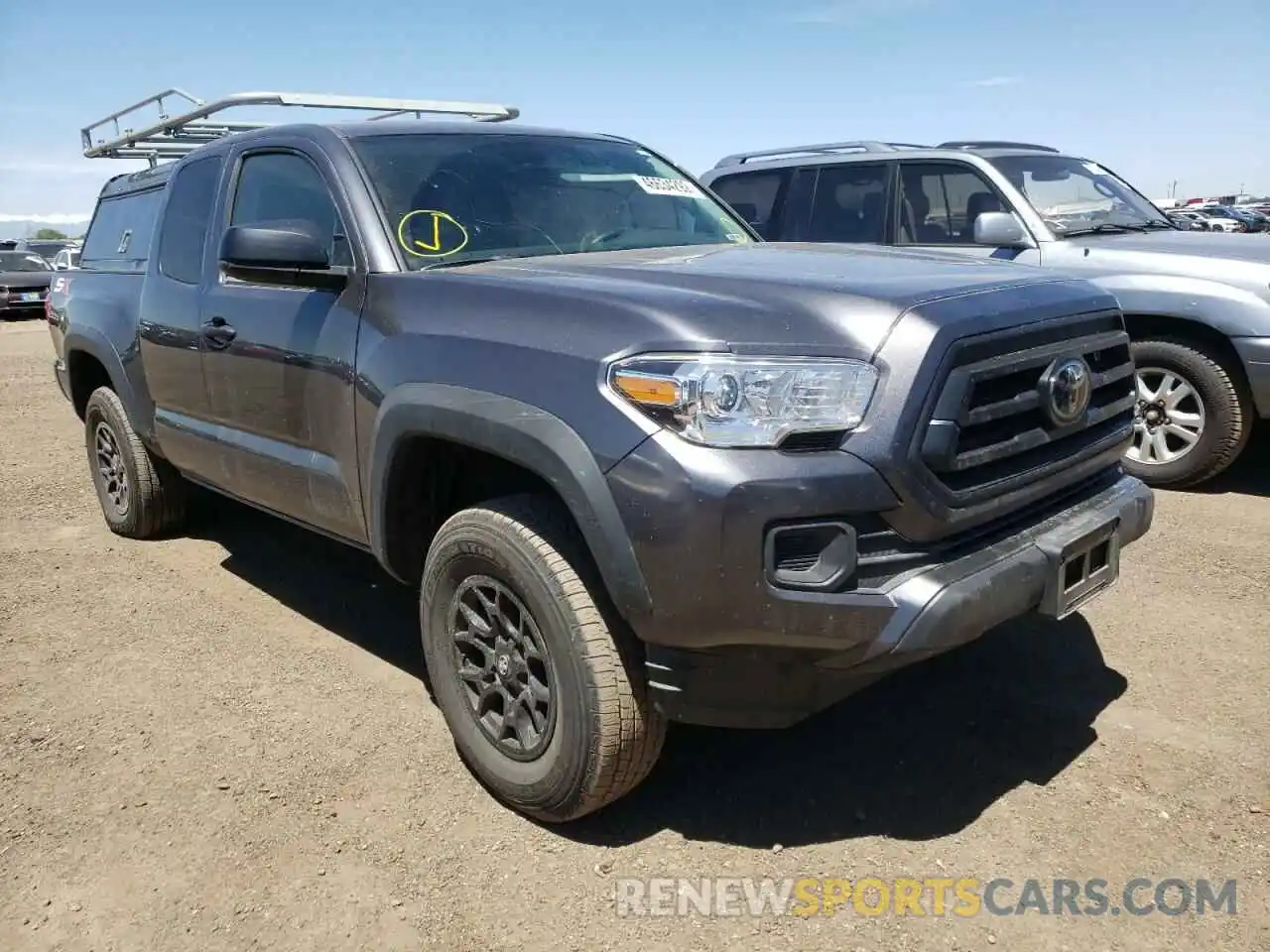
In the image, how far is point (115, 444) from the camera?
17.8ft

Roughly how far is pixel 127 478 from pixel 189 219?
1.59 metres

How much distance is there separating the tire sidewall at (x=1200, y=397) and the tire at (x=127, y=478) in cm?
499

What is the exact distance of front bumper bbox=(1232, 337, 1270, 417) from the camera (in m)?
5.23

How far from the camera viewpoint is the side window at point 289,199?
11.2 feet

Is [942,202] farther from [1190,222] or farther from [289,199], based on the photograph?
[1190,222]


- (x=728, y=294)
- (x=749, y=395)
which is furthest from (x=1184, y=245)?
(x=749, y=395)

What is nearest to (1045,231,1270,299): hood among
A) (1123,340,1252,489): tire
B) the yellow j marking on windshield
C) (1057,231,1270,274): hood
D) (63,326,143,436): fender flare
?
(1057,231,1270,274): hood

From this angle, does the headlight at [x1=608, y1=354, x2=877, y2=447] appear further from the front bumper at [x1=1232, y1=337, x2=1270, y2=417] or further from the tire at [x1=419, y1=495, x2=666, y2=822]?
the front bumper at [x1=1232, y1=337, x2=1270, y2=417]

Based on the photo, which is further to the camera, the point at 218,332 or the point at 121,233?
the point at 121,233

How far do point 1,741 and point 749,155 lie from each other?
246 inches

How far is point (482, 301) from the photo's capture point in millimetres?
2801

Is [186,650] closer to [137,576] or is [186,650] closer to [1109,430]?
[137,576]

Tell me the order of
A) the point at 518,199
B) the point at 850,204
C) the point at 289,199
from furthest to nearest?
1. the point at 850,204
2. the point at 289,199
3. the point at 518,199

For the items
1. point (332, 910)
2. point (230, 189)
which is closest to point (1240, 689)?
point (332, 910)
